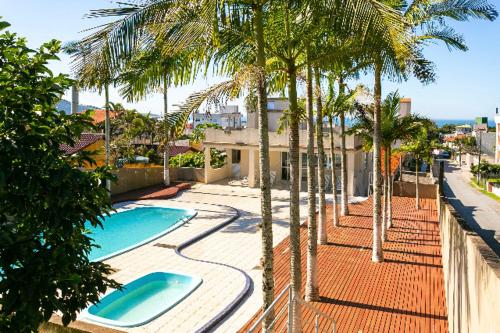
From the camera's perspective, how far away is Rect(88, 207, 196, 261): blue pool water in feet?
59.7

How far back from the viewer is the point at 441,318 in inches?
376

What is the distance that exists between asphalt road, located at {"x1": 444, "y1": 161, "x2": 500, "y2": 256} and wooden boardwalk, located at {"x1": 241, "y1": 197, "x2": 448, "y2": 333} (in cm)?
460

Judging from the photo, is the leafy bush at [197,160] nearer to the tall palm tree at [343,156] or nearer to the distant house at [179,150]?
the distant house at [179,150]

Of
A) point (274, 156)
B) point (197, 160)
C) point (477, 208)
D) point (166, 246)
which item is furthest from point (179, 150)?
point (166, 246)

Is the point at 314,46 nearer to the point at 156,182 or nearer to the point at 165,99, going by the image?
the point at 165,99

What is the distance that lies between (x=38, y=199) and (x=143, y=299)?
8146 mm

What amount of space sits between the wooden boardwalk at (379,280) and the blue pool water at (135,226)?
6582 mm

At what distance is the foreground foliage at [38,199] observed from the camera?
12.8ft

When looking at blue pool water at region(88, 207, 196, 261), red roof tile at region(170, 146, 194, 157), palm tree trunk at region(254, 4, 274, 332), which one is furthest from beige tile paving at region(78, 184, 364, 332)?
red roof tile at region(170, 146, 194, 157)

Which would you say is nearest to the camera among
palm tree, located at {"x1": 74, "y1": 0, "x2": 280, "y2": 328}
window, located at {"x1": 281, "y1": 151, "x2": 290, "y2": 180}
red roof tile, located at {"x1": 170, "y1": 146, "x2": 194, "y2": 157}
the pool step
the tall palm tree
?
palm tree, located at {"x1": 74, "y1": 0, "x2": 280, "y2": 328}

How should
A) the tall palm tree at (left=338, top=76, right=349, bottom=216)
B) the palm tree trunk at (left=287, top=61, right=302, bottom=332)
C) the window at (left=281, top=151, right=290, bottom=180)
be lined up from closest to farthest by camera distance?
the palm tree trunk at (left=287, top=61, right=302, bottom=332)
the tall palm tree at (left=338, top=76, right=349, bottom=216)
the window at (left=281, top=151, right=290, bottom=180)

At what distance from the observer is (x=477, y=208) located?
3052 centimetres

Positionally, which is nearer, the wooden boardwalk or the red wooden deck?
the wooden boardwalk

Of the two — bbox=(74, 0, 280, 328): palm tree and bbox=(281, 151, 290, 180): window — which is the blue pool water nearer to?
bbox=(281, 151, 290, 180): window
